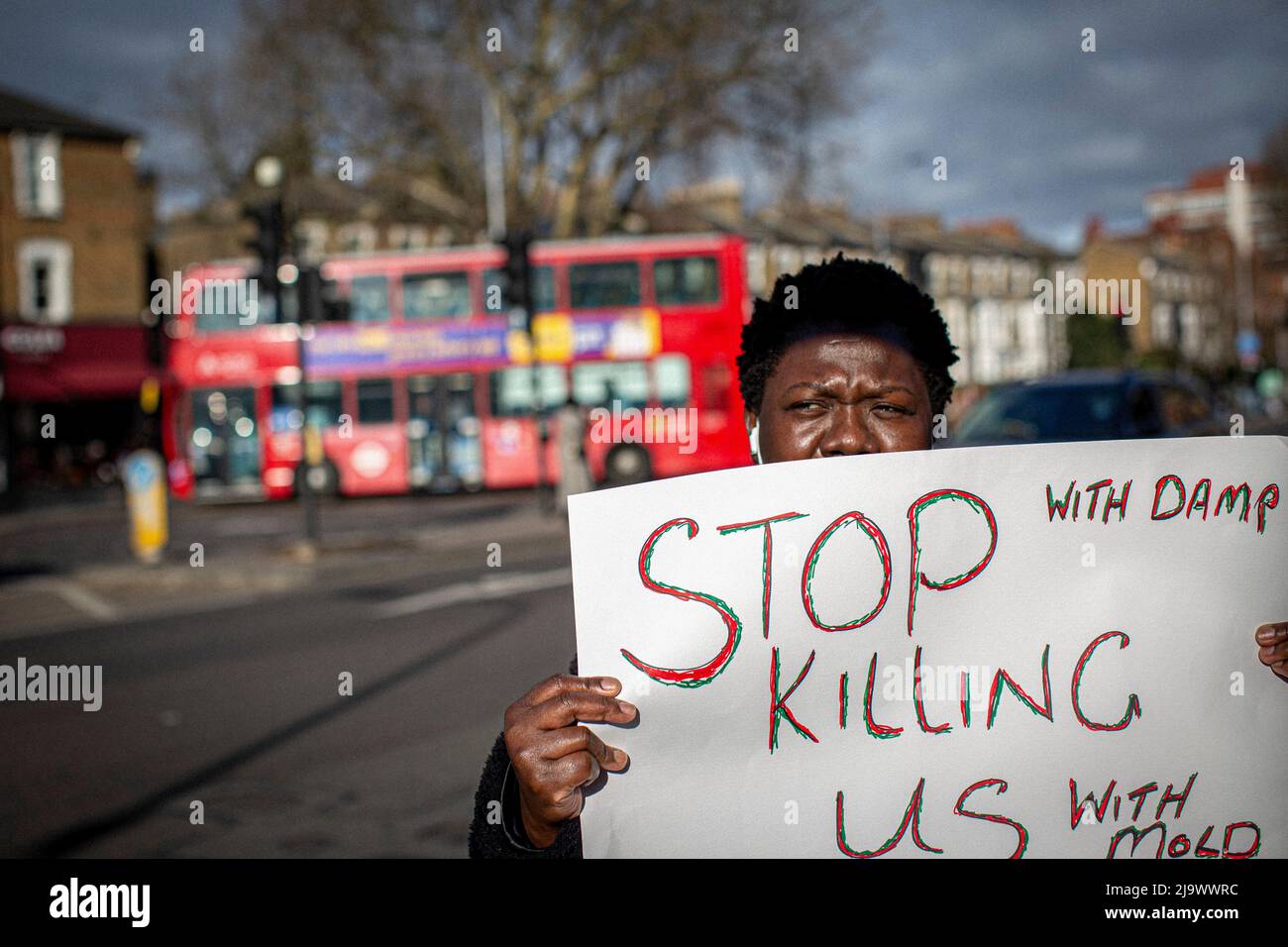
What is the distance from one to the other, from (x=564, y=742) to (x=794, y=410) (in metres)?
0.62

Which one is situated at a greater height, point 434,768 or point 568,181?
point 568,181

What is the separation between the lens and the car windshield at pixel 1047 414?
9.14 metres

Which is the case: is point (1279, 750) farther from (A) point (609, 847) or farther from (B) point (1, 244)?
(B) point (1, 244)

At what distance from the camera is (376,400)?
950 inches

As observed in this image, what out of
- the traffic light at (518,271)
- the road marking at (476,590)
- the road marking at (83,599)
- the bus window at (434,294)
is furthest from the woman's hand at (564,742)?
the bus window at (434,294)

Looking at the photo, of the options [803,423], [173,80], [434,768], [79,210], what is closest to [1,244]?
[79,210]

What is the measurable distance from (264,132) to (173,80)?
7333 millimetres

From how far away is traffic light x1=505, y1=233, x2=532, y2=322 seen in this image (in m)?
16.8

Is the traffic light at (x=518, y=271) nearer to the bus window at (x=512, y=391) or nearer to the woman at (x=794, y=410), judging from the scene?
the bus window at (x=512, y=391)

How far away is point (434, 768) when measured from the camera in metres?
6.02

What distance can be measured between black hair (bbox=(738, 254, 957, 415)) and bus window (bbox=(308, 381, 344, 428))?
74.3 ft

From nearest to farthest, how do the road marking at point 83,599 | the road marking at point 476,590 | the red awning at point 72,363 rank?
the road marking at point 476,590, the road marking at point 83,599, the red awning at point 72,363

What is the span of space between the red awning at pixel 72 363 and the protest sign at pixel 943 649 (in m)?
34.8

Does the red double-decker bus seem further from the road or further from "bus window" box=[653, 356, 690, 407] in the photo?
the road
